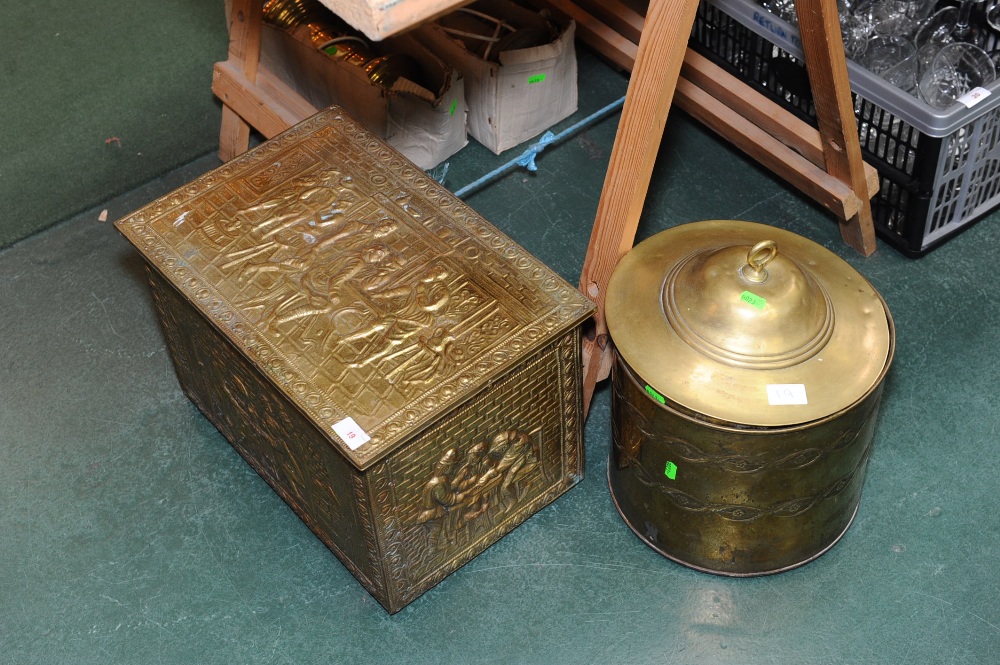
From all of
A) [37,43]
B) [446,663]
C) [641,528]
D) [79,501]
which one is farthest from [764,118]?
[37,43]

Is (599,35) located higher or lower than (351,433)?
higher

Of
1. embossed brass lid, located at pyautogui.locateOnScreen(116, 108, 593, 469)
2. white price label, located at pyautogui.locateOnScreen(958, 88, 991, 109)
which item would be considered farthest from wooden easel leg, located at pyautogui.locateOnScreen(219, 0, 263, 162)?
white price label, located at pyautogui.locateOnScreen(958, 88, 991, 109)

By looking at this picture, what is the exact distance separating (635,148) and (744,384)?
58 centimetres

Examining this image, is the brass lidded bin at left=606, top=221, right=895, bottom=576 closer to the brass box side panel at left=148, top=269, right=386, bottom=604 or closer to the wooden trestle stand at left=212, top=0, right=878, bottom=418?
the wooden trestle stand at left=212, top=0, right=878, bottom=418

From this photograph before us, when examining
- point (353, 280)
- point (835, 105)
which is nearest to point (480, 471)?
point (353, 280)

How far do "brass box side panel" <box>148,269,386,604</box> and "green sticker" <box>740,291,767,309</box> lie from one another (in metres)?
0.84

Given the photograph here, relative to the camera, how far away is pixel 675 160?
379 cm

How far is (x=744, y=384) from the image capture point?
2.47m

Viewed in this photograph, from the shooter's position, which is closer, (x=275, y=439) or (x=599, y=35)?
(x=275, y=439)

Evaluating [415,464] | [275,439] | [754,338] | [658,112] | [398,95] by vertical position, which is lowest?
[275,439]

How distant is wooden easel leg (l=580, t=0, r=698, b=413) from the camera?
255 cm

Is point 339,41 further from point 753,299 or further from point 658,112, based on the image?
point 753,299

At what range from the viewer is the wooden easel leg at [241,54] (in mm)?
3641

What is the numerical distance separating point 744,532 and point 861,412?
1.28 ft
